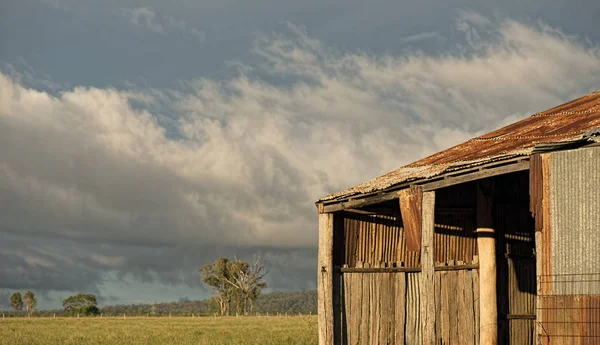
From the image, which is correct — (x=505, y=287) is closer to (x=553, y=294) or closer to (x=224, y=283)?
(x=553, y=294)

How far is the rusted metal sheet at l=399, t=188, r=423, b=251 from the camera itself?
16188mm

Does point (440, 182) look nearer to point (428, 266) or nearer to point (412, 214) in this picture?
point (412, 214)

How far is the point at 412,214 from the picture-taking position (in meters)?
16.3

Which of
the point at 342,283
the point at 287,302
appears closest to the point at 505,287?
the point at 342,283

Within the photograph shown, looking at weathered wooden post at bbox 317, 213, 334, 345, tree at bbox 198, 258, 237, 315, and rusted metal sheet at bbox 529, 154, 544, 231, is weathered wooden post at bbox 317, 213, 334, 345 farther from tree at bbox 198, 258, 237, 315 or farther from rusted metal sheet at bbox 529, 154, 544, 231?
tree at bbox 198, 258, 237, 315

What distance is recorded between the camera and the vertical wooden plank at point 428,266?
16.2m

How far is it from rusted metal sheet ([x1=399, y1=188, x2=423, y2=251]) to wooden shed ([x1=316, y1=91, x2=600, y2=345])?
2 cm

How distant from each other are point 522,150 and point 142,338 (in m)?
28.4

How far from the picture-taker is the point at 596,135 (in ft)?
45.1

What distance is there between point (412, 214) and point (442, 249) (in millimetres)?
3604

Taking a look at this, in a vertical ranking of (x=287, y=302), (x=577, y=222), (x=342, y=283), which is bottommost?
(x=287, y=302)

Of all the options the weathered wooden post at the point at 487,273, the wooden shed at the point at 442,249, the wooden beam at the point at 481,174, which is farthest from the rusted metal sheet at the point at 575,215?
the weathered wooden post at the point at 487,273

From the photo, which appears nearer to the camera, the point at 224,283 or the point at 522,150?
the point at 522,150

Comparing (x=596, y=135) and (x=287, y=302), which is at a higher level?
(x=596, y=135)
